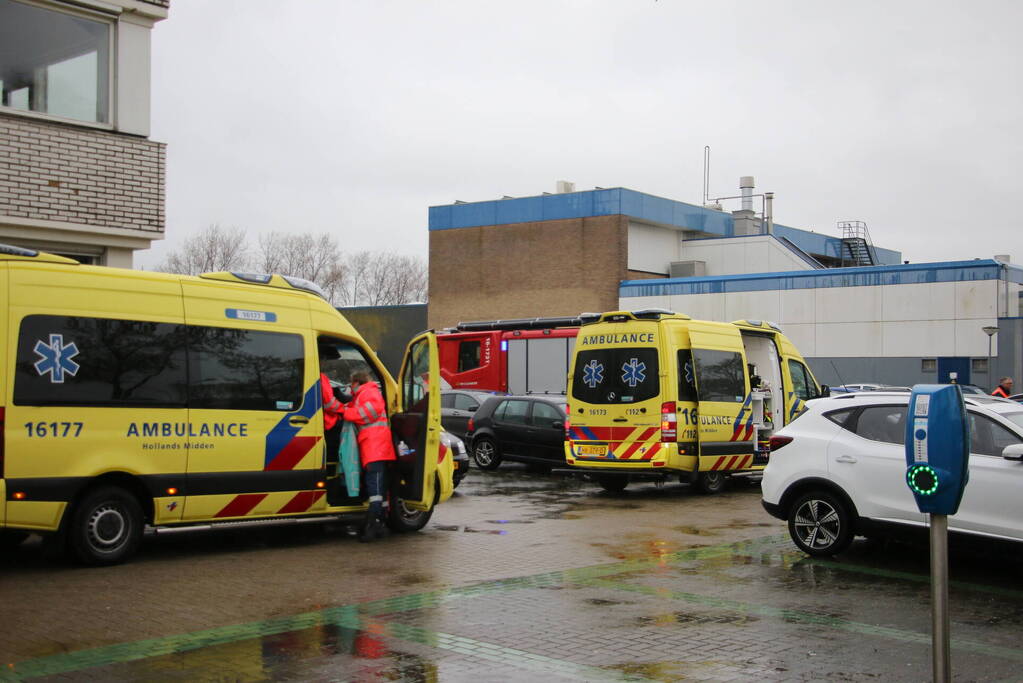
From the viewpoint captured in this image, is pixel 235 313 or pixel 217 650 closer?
pixel 217 650

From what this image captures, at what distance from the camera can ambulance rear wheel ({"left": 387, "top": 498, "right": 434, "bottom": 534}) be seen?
12.3 metres

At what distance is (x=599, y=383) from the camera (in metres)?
17.2

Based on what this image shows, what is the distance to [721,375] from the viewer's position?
17391mm

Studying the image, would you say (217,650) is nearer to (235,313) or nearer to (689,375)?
(235,313)

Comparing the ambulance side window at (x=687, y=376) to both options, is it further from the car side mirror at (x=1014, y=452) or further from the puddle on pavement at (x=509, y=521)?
the car side mirror at (x=1014, y=452)

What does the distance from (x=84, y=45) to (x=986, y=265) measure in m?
32.8

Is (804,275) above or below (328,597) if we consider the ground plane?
above

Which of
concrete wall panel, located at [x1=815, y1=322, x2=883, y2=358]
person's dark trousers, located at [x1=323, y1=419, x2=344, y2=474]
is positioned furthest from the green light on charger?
concrete wall panel, located at [x1=815, y1=322, x2=883, y2=358]

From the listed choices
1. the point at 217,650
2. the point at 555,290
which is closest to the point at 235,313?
the point at 217,650

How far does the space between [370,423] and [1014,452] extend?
20.9 feet

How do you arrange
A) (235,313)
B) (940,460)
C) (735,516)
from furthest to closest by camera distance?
(735,516) < (235,313) < (940,460)

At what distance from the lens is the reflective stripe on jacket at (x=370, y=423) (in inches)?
468

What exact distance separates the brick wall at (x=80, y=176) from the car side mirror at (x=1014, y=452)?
10.2 meters

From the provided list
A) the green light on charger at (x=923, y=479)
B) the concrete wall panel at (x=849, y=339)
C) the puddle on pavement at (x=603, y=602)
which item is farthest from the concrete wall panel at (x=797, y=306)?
the green light on charger at (x=923, y=479)
